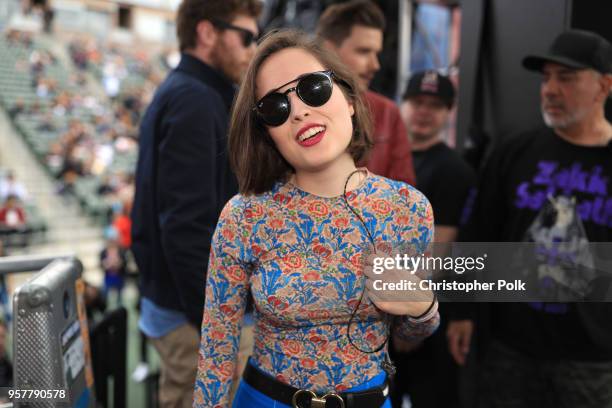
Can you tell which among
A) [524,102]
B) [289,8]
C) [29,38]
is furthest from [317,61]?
[29,38]

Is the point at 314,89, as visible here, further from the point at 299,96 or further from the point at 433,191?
the point at 433,191

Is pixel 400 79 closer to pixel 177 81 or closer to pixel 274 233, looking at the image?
pixel 177 81

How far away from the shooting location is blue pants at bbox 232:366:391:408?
1.25m

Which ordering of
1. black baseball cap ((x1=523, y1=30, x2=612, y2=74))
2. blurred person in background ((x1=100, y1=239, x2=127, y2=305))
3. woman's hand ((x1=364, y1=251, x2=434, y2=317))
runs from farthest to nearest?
blurred person in background ((x1=100, y1=239, x2=127, y2=305)) → black baseball cap ((x1=523, y1=30, x2=612, y2=74)) → woman's hand ((x1=364, y1=251, x2=434, y2=317))

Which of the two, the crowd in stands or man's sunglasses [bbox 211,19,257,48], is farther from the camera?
the crowd in stands

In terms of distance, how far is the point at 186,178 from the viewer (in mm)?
1800

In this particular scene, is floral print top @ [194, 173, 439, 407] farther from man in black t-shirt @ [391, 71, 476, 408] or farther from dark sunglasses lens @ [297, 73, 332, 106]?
man in black t-shirt @ [391, 71, 476, 408]

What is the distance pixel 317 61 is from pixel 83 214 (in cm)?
1372

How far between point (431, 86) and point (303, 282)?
6.06 feet

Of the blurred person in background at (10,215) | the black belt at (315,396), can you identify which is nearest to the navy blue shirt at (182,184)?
the black belt at (315,396)

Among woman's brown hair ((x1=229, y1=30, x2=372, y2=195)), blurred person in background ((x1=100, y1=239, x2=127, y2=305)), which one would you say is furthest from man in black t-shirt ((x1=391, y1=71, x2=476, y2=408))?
blurred person in background ((x1=100, y1=239, x2=127, y2=305))

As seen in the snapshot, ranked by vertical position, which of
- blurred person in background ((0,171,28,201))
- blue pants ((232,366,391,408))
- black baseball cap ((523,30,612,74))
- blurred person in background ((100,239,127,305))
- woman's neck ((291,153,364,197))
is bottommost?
blurred person in background ((100,239,127,305))

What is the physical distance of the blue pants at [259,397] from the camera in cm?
125

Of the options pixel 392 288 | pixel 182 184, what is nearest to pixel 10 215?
pixel 182 184
